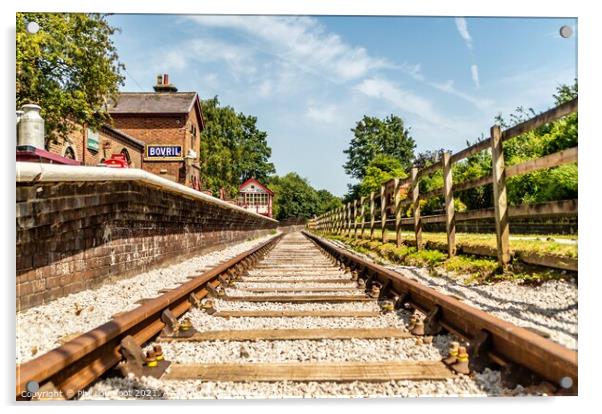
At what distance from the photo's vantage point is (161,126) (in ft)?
76.7

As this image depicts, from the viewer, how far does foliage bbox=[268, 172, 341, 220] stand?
6133 cm

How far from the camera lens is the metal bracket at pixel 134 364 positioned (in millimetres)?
2123

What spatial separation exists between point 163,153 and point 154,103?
2655 millimetres

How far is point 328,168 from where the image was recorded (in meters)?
3.68

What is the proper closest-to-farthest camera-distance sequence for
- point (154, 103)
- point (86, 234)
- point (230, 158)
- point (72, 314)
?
point (72, 314) < point (86, 234) < point (154, 103) < point (230, 158)

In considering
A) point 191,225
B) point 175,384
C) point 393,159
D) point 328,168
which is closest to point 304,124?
point 328,168

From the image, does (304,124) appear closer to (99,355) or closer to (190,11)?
(190,11)

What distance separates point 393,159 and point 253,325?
12.9 m

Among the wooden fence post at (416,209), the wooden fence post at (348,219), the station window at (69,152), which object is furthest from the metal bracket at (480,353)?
the wooden fence post at (348,219)

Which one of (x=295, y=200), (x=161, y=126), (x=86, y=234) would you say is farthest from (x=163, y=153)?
(x=295, y=200)

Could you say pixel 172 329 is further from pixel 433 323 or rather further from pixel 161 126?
pixel 161 126

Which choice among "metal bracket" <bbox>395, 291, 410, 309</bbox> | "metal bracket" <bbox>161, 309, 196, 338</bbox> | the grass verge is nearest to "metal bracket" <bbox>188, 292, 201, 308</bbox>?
"metal bracket" <bbox>161, 309, 196, 338</bbox>
